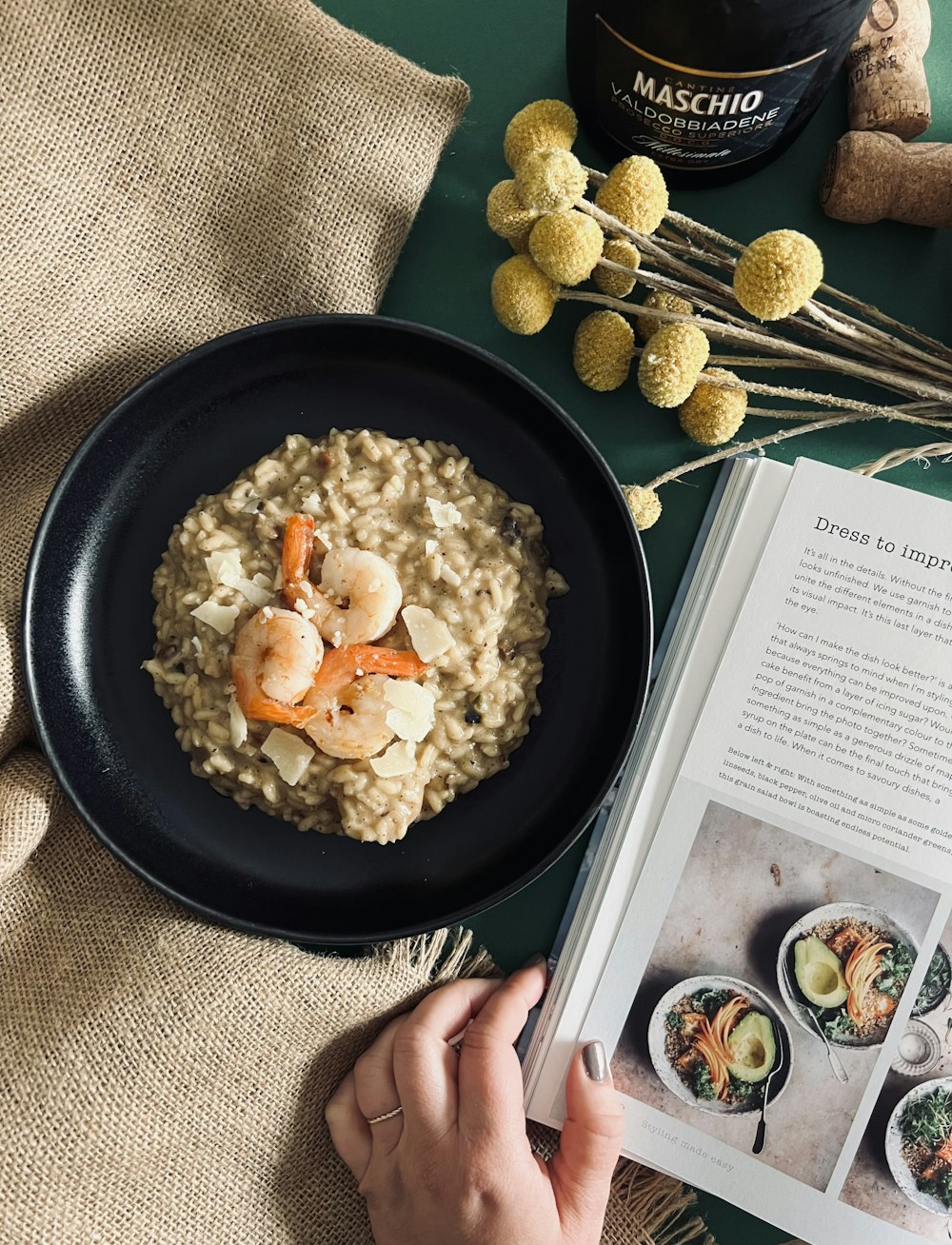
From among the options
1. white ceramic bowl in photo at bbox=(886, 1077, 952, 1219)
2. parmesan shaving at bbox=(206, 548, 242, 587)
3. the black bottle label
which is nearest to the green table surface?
the black bottle label

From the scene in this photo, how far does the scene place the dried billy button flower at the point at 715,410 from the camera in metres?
1.27

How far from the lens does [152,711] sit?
1306 millimetres

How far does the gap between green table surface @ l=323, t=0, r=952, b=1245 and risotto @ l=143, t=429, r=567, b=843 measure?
0.21 metres

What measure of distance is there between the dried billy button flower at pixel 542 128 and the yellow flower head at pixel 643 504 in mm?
426

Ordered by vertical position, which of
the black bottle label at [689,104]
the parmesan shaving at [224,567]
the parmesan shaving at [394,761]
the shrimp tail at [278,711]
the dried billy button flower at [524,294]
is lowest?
the parmesan shaving at [394,761]

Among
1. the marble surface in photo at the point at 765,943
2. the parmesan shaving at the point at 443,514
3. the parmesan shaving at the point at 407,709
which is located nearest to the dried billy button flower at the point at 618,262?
the parmesan shaving at the point at 443,514

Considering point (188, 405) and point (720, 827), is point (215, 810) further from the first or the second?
point (720, 827)

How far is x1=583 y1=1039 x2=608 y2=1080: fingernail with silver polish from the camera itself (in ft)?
4.18

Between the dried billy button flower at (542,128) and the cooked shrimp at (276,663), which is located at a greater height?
the dried billy button flower at (542,128)

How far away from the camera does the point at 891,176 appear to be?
1292mm

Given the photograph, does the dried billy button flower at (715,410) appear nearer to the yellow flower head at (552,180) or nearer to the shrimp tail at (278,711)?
the yellow flower head at (552,180)

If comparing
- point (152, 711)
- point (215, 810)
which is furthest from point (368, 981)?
point (152, 711)

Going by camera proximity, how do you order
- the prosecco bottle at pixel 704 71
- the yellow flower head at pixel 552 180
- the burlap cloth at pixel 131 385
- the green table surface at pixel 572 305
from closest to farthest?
1. the prosecco bottle at pixel 704 71
2. the yellow flower head at pixel 552 180
3. the burlap cloth at pixel 131 385
4. the green table surface at pixel 572 305

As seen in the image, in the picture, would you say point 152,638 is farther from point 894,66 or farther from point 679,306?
point 894,66
